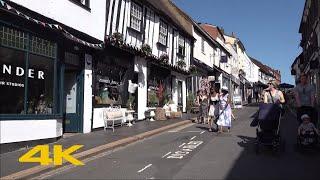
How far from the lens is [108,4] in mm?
18438

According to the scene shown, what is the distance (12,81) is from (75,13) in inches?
165

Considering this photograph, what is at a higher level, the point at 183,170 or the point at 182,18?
the point at 182,18

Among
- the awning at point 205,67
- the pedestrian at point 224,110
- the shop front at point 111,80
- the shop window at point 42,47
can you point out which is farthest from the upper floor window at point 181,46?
the shop window at point 42,47

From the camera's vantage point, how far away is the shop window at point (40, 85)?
13031 mm

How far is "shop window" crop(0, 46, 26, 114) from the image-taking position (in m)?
11.8

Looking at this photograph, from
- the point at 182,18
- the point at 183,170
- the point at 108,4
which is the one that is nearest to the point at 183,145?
the point at 183,170

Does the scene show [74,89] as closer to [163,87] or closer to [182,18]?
[163,87]

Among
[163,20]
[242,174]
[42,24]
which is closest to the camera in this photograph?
[242,174]

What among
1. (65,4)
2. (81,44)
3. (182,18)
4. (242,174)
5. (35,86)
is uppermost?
(182,18)

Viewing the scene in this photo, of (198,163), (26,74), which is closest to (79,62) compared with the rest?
(26,74)

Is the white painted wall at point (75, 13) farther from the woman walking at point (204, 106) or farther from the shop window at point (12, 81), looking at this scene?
the woman walking at point (204, 106)

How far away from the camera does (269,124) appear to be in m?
11.4

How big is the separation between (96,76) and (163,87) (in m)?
8.79

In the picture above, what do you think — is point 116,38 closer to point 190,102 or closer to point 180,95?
point 180,95
